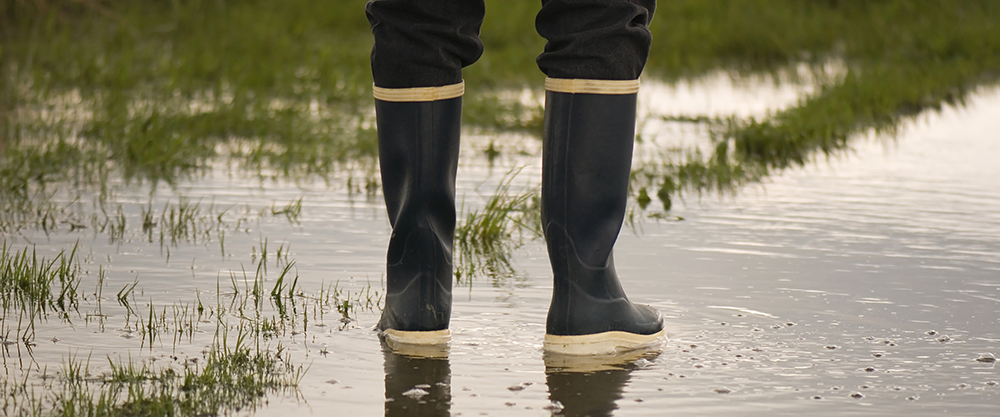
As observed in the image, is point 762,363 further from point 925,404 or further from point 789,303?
point 789,303

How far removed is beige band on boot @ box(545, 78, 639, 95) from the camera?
7.87 ft

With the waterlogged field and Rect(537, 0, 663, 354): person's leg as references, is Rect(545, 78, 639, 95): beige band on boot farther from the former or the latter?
the waterlogged field

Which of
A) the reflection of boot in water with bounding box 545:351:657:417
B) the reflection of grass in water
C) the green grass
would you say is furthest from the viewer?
the green grass

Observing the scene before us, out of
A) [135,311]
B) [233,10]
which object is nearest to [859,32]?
[233,10]

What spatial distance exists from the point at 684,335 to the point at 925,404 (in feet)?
1.86

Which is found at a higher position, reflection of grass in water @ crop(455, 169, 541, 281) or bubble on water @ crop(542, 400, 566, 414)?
reflection of grass in water @ crop(455, 169, 541, 281)

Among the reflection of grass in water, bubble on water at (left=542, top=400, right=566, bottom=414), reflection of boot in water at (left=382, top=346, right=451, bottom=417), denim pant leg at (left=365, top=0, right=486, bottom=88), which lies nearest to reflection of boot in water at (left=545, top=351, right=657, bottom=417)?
bubble on water at (left=542, top=400, right=566, bottom=414)

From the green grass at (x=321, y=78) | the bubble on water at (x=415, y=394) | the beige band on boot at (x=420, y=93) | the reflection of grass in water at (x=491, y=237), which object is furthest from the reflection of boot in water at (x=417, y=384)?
the green grass at (x=321, y=78)

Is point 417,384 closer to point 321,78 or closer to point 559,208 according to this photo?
point 559,208

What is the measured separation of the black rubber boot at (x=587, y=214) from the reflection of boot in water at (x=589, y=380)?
0.04m

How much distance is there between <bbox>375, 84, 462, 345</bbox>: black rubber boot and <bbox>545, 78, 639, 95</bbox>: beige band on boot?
0.22 m

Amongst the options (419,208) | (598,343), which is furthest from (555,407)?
(419,208)

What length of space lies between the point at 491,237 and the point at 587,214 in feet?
3.88

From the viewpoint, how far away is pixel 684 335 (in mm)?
2580
